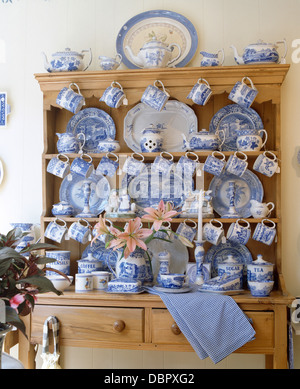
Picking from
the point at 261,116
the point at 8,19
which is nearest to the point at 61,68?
the point at 8,19

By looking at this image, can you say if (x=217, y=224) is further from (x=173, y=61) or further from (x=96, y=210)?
(x=173, y=61)

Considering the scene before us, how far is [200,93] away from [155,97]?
0.69ft

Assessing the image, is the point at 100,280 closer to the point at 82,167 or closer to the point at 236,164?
the point at 82,167

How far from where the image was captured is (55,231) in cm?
231

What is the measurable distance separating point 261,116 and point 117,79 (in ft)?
2.38

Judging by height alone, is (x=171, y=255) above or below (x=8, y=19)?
below

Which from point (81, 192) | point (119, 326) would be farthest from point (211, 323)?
point (81, 192)

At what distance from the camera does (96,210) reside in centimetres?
245

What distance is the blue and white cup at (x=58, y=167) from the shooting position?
7.63ft

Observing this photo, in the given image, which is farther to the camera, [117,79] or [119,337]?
[117,79]

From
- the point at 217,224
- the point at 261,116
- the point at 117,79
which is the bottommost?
the point at 217,224

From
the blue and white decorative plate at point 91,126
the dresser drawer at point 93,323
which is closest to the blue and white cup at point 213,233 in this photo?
A: the dresser drawer at point 93,323

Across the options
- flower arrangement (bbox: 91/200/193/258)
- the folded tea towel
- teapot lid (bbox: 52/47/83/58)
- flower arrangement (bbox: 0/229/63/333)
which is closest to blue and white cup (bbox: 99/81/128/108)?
teapot lid (bbox: 52/47/83/58)

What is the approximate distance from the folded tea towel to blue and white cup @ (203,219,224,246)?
0.32 m
